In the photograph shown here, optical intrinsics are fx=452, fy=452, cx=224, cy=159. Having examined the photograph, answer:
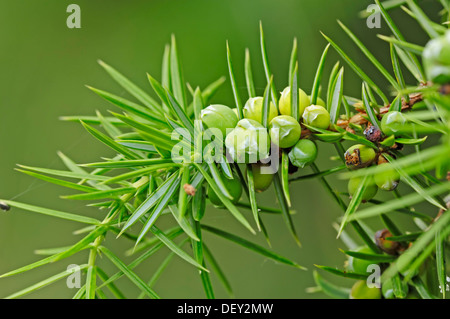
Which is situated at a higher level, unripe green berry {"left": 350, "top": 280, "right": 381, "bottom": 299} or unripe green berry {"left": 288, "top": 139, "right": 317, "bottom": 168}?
unripe green berry {"left": 288, "top": 139, "right": 317, "bottom": 168}

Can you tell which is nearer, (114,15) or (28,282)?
(28,282)

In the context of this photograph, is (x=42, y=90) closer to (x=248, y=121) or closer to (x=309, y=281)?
(x=309, y=281)

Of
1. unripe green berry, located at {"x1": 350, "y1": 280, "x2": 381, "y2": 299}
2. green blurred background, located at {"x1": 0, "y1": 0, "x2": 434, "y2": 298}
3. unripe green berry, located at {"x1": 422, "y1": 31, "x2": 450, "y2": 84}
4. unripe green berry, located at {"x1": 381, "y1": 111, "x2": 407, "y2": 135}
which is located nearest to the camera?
unripe green berry, located at {"x1": 422, "y1": 31, "x2": 450, "y2": 84}

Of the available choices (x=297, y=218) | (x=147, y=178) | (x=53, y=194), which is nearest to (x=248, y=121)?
(x=147, y=178)

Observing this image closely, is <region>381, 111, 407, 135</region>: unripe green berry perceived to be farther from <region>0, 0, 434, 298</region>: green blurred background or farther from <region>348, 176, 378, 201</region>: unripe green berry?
<region>0, 0, 434, 298</region>: green blurred background

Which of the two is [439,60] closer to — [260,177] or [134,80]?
[260,177]

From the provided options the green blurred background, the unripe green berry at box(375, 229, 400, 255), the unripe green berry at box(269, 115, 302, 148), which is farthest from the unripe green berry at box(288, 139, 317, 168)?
the green blurred background

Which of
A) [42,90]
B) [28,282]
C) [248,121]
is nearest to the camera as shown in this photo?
[248,121]
